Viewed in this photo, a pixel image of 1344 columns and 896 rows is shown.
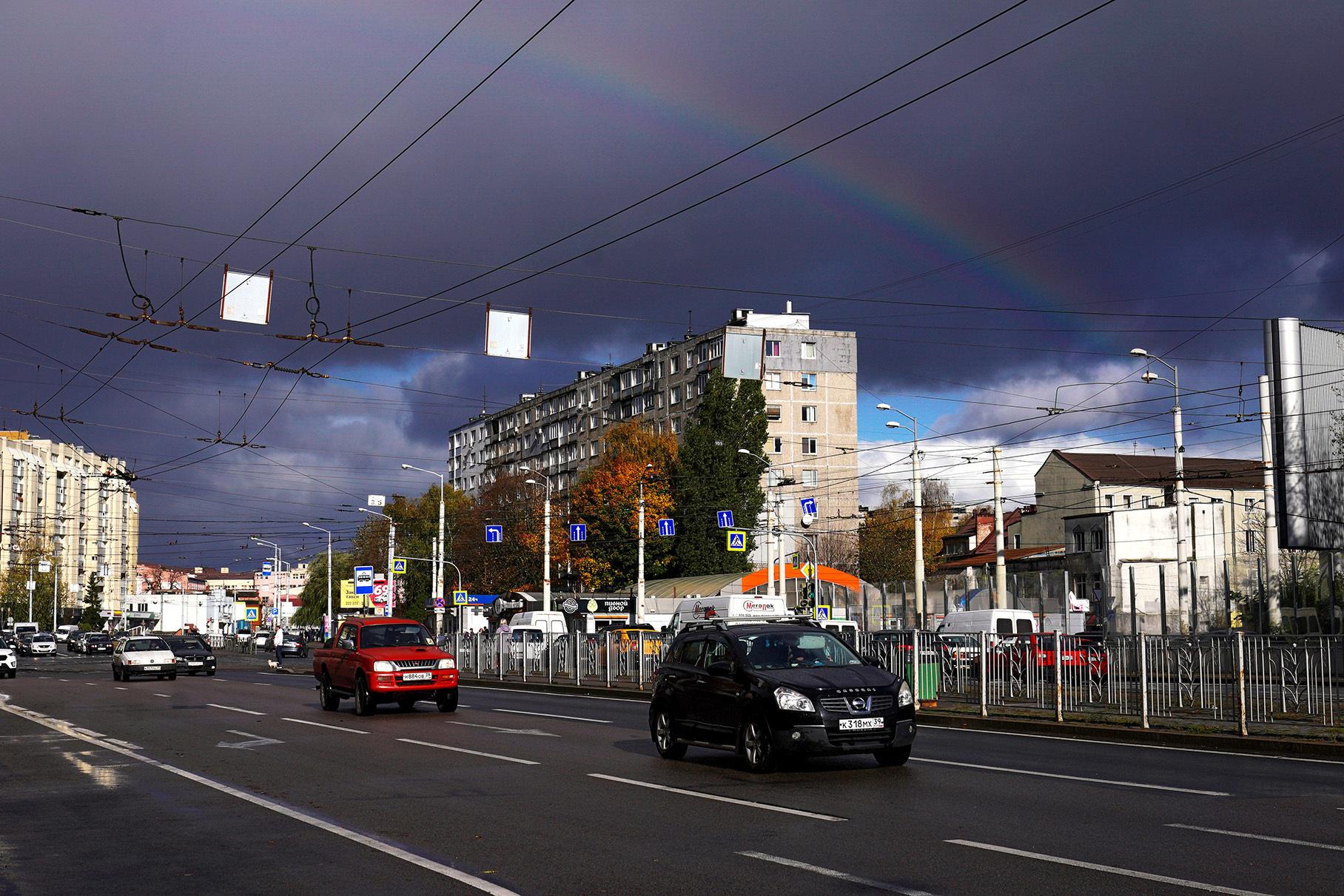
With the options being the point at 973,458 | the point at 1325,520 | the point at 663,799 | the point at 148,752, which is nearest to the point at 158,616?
the point at 973,458

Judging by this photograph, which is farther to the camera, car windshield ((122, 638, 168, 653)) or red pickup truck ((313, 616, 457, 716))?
car windshield ((122, 638, 168, 653))

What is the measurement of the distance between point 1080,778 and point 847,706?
7.91ft

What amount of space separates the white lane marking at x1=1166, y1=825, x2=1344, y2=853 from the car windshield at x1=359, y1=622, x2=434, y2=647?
61.0 ft

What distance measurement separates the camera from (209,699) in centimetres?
3170

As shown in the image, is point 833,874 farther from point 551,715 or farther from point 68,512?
point 68,512

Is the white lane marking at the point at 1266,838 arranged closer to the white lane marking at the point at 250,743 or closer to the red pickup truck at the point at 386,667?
the white lane marking at the point at 250,743

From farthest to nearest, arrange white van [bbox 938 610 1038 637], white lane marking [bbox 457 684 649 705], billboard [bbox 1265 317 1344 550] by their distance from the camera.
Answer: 1. white van [bbox 938 610 1038 637]
2. billboard [bbox 1265 317 1344 550]
3. white lane marking [bbox 457 684 649 705]

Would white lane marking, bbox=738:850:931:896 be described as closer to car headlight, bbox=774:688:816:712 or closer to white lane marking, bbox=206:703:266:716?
car headlight, bbox=774:688:816:712

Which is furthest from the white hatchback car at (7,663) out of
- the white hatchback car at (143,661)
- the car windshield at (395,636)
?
the car windshield at (395,636)

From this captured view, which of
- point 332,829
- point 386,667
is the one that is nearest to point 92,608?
point 386,667

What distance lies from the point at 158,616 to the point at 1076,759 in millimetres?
105871

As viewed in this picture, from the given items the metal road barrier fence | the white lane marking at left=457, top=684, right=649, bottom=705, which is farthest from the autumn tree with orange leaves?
the metal road barrier fence

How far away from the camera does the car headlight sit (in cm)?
1410

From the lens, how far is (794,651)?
15.4 m
